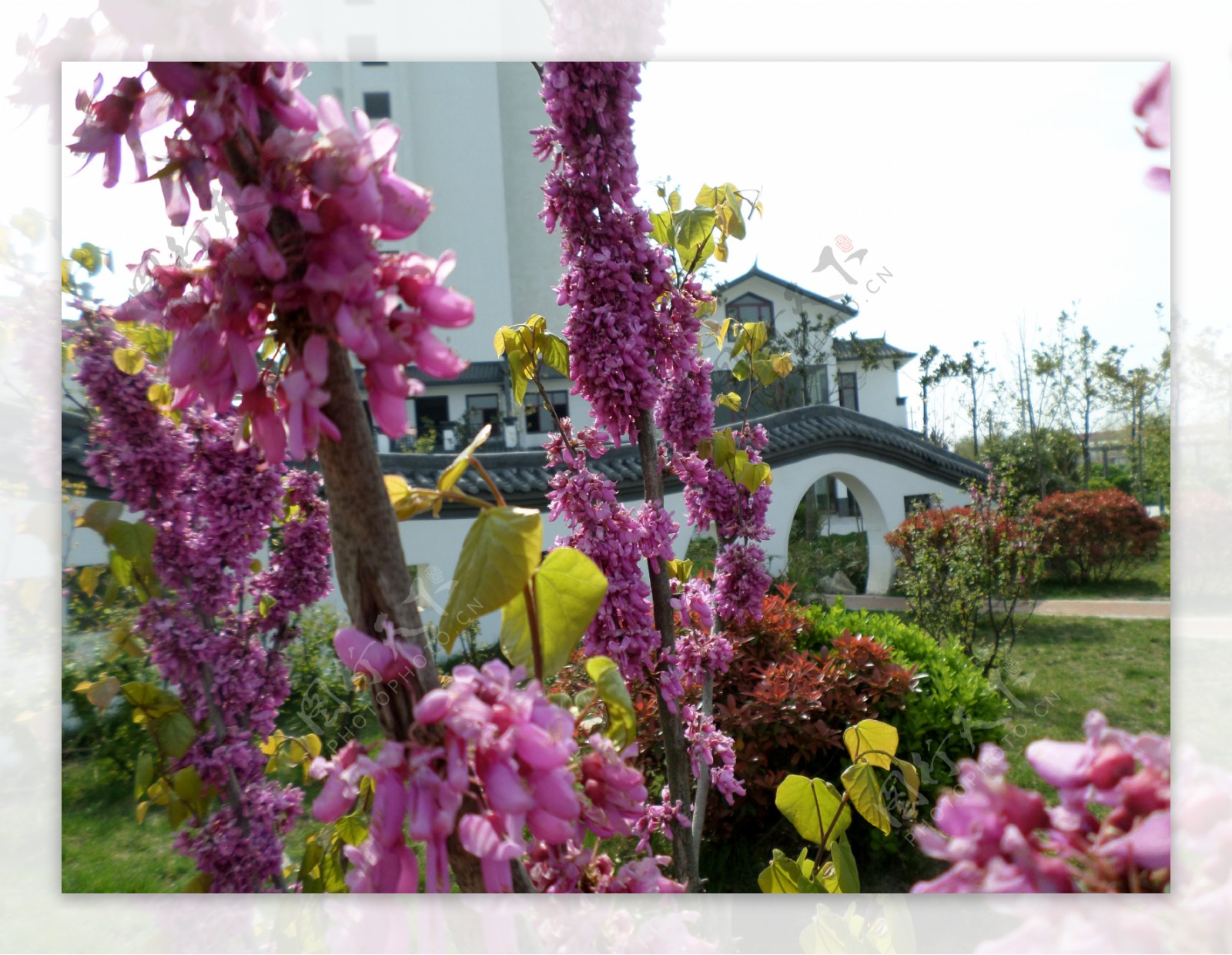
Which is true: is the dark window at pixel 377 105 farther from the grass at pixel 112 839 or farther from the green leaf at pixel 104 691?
the grass at pixel 112 839

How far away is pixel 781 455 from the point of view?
143cm

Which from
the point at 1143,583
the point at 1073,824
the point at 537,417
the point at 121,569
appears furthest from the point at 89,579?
the point at 1143,583

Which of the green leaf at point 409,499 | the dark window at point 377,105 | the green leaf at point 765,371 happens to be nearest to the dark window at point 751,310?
the green leaf at point 765,371

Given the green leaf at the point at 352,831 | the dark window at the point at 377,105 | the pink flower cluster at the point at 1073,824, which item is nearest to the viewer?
the pink flower cluster at the point at 1073,824

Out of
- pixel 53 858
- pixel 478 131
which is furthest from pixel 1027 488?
pixel 53 858

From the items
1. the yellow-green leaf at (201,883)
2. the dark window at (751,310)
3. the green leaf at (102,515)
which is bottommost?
the yellow-green leaf at (201,883)

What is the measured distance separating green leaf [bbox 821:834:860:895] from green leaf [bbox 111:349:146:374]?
1027 millimetres

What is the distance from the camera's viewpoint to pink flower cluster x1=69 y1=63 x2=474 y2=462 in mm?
415

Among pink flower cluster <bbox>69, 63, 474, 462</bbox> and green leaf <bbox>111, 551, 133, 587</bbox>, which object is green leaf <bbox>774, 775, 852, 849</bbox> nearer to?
pink flower cluster <bbox>69, 63, 474, 462</bbox>

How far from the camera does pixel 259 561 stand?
44.2 inches

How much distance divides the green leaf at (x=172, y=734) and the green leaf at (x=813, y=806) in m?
0.73

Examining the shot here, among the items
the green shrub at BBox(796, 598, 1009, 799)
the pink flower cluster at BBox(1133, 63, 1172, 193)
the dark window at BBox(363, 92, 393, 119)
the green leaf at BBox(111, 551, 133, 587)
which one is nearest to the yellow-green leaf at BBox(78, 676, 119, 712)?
the green leaf at BBox(111, 551, 133, 587)

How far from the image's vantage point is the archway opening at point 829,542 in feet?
4.58

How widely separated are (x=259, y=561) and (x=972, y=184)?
1.21 m
